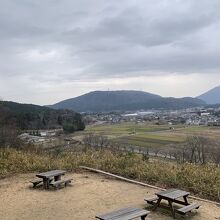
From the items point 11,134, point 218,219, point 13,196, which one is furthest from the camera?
point 11,134

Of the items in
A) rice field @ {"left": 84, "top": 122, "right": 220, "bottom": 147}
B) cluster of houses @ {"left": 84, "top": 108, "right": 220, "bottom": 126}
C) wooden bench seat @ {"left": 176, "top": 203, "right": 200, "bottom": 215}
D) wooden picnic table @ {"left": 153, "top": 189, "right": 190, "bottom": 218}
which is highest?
wooden picnic table @ {"left": 153, "top": 189, "right": 190, "bottom": 218}

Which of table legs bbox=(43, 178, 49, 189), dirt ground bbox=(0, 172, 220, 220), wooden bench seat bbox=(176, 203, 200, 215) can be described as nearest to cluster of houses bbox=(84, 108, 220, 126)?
dirt ground bbox=(0, 172, 220, 220)

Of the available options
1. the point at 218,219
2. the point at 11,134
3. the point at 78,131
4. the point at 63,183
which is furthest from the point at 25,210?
the point at 78,131

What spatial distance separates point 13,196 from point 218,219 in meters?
4.35

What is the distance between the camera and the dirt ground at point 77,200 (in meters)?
7.03

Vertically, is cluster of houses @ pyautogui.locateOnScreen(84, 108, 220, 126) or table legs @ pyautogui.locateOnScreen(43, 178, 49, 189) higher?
table legs @ pyautogui.locateOnScreen(43, 178, 49, 189)

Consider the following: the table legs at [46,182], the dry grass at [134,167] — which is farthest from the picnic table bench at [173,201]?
the table legs at [46,182]

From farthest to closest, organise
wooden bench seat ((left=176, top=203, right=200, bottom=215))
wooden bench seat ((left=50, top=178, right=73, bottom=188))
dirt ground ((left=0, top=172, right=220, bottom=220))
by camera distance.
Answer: wooden bench seat ((left=50, top=178, right=73, bottom=188)), dirt ground ((left=0, top=172, right=220, bottom=220)), wooden bench seat ((left=176, top=203, right=200, bottom=215))

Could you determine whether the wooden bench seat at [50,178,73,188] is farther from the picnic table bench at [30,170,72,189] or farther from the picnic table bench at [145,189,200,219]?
Answer: the picnic table bench at [145,189,200,219]

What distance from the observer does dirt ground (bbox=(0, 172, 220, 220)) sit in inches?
277

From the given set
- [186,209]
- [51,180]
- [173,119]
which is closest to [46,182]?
[51,180]

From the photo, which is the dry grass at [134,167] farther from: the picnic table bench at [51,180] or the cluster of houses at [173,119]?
the cluster of houses at [173,119]

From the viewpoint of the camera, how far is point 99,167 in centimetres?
1136

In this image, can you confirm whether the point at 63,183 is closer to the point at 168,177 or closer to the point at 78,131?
the point at 168,177
